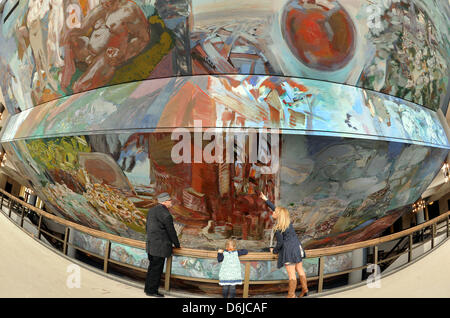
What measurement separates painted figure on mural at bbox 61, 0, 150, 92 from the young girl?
3.96m

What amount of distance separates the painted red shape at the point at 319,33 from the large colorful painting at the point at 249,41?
0.02 metres

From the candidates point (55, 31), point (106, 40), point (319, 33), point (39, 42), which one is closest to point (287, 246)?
point (319, 33)

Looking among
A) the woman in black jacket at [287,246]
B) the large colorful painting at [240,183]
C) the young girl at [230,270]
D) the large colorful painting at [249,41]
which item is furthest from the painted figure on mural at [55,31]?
the woman in black jacket at [287,246]

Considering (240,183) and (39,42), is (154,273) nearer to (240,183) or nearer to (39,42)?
(240,183)

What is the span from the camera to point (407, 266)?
482 centimetres

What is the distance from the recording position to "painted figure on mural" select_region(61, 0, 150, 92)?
4887 millimetres

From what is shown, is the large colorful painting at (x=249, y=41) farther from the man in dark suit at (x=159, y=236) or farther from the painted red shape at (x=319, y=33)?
the man in dark suit at (x=159, y=236)

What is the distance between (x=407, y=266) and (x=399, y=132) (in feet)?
8.19

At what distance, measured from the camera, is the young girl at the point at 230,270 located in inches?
134

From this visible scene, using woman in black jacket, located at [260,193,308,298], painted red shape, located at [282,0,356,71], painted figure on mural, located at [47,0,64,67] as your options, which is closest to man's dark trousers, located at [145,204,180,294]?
woman in black jacket, located at [260,193,308,298]

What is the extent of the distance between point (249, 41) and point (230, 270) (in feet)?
12.4

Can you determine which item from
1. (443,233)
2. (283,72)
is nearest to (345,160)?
(283,72)

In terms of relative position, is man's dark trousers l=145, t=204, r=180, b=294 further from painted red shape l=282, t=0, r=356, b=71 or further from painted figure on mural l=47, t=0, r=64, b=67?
painted figure on mural l=47, t=0, r=64, b=67

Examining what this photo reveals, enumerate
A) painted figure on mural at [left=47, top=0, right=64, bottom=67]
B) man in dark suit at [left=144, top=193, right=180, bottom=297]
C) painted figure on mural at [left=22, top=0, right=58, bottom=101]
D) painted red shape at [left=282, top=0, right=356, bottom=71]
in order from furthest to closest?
painted figure on mural at [left=22, top=0, right=58, bottom=101] < painted figure on mural at [left=47, top=0, right=64, bottom=67] < painted red shape at [left=282, top=0, right=356, bottom=71] < man in dark suit at [left=144, top=193, right=180, bottom=297]
